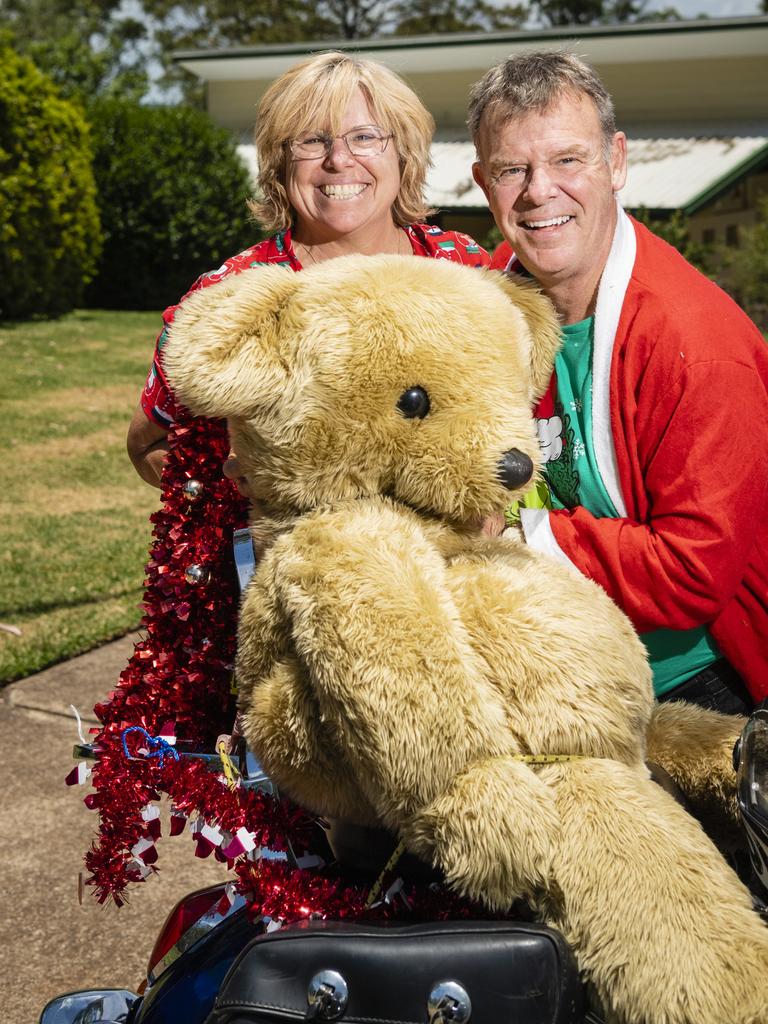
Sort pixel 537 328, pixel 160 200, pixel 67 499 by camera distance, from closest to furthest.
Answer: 1. pixel 537 328
2. pixel 67 499
3. pixel 160 200

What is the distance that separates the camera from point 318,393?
62.1 inches

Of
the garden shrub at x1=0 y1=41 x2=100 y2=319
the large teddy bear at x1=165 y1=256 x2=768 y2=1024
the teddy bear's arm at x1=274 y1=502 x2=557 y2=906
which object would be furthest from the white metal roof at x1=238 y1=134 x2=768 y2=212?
the teddy bear's arm at x1=274 y1=502 x2=557 y2=906

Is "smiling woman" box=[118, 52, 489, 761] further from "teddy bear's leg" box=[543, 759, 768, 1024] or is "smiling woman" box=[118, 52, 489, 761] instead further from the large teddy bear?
"teddy bear's leg" box=[543, 759, 768, 1024]

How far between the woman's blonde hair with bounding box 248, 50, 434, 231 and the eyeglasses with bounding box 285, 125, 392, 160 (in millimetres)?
17

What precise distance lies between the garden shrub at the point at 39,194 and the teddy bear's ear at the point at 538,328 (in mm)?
15210

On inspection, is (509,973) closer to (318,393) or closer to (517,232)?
(318,393)

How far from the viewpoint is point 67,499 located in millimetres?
8211

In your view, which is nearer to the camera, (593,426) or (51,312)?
(593,426)

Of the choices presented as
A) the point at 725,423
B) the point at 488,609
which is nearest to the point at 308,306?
the point at 488,609

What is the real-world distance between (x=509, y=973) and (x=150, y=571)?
3.35 feet

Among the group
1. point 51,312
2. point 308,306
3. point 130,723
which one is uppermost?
point 308,306

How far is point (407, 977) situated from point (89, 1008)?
948 millimetres

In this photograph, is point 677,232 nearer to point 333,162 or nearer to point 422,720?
point 333,162

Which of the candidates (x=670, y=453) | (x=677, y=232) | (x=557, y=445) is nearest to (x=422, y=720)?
(x=670, y=453)
